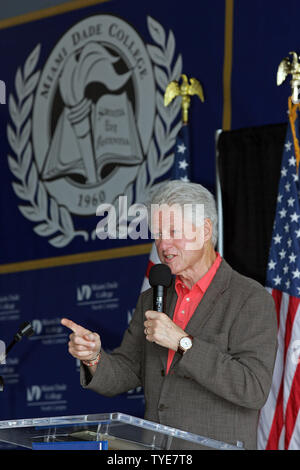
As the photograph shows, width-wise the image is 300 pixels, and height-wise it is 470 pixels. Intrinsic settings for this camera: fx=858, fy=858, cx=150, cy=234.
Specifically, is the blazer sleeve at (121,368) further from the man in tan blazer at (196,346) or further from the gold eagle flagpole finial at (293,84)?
the gold eagle flagpole finial at (293,84)

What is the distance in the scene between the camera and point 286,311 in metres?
4.19

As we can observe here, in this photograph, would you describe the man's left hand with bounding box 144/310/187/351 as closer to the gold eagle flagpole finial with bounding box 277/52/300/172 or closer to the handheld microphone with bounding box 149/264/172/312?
the handheld microphone with bounding box 149/264/172/312

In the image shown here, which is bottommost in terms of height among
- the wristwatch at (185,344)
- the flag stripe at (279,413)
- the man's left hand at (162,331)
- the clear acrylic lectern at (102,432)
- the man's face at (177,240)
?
the flag stripe at (279,413)

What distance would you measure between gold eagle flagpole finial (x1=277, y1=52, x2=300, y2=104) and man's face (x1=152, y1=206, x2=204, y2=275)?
1.52 metres

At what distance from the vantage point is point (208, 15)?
16.9 ft

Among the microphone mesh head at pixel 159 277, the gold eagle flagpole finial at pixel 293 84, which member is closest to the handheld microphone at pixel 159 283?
the microphone mesh head at pixel 159 277

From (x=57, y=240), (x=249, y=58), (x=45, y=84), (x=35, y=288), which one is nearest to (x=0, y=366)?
(x=35, y=288)

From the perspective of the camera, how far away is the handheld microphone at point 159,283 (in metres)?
2.82

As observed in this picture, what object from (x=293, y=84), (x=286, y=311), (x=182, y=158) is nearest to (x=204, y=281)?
(x=286, y=311)

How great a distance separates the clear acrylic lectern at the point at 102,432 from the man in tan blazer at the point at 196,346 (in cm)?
53

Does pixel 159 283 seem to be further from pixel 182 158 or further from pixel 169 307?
pixel 182 158

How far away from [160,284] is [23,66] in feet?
11.3

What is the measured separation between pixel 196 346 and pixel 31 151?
11.1ft

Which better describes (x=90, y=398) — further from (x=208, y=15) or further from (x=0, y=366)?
(x=208, y=15)
